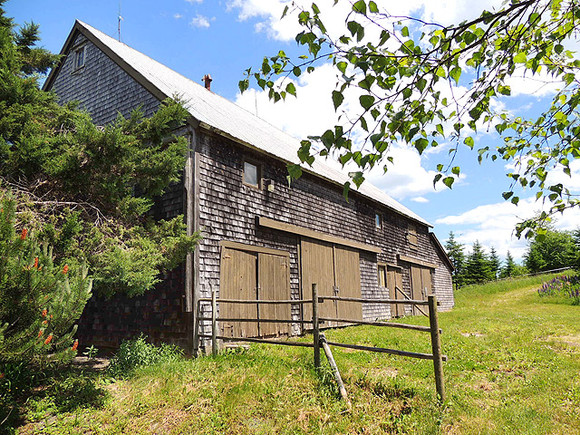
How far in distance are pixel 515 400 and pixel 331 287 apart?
7759mm

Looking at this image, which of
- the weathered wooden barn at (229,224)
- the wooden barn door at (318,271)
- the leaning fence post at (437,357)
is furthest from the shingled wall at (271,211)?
the leaning fence post at (437,357)

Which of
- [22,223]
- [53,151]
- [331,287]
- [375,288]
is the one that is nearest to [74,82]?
[53,151]

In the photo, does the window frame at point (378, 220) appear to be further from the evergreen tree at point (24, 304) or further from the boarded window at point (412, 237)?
the evergreen tree at point (24, 304)

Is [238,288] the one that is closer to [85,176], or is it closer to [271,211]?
[271,211]

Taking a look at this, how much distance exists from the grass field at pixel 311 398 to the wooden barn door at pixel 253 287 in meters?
1.37

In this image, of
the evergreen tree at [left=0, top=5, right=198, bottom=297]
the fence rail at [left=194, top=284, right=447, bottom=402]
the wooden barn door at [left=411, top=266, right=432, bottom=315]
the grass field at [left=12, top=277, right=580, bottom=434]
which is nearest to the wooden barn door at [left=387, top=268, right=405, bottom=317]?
the wooden barn door at [left=411, top=266, right=432, bottom=315]

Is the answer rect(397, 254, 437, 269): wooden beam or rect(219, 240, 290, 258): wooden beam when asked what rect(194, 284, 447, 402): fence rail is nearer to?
rect(219, 240, 290, 258): wooden beam

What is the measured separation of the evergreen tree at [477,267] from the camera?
4594cm

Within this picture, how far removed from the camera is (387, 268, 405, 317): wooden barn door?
1847 centimetres

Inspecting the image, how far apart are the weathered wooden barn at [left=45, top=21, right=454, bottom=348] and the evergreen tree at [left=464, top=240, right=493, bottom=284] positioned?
110 ft

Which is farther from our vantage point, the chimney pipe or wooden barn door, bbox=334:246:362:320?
the chimney pipe

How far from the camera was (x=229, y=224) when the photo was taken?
34.1 ft

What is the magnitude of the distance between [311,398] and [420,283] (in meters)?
17.0

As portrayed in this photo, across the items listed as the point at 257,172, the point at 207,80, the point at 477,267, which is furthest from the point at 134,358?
the point at 477,267
